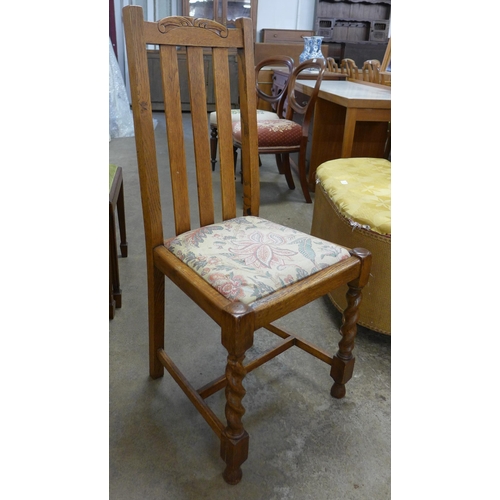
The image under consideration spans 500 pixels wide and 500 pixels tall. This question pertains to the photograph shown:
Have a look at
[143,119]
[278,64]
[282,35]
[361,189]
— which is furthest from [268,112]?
[282,35]

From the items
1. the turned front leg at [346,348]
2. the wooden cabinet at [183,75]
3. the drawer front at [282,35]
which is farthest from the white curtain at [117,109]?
the turned front leg at [346,348]

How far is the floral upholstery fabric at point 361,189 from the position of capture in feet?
4.45

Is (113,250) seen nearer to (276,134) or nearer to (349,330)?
(349,330)

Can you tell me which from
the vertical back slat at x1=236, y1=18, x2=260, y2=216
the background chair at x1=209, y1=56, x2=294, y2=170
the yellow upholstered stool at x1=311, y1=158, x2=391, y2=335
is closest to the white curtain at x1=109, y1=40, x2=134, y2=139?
the background chair at x1=209, y1=56, x2=294, y2=170

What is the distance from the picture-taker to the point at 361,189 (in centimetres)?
153

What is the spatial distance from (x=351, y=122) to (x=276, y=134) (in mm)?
517

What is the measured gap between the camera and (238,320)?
2.58 feet

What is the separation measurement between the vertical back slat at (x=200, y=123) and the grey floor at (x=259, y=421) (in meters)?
0.54

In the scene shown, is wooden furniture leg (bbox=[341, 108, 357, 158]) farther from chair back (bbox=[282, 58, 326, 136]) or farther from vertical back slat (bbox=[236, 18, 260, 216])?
vertical back slat (bbox=[236, 18, 260, 216])

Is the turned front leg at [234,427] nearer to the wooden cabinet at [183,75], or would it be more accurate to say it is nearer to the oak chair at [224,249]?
the oak chair at [224,249]

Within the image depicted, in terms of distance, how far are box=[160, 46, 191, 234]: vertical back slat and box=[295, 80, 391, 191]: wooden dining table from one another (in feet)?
4.75

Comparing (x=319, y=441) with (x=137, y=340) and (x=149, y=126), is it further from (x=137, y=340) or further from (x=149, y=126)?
(x=149, y=126)

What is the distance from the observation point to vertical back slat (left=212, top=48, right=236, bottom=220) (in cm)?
110

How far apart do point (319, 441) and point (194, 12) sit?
6.19 meters
